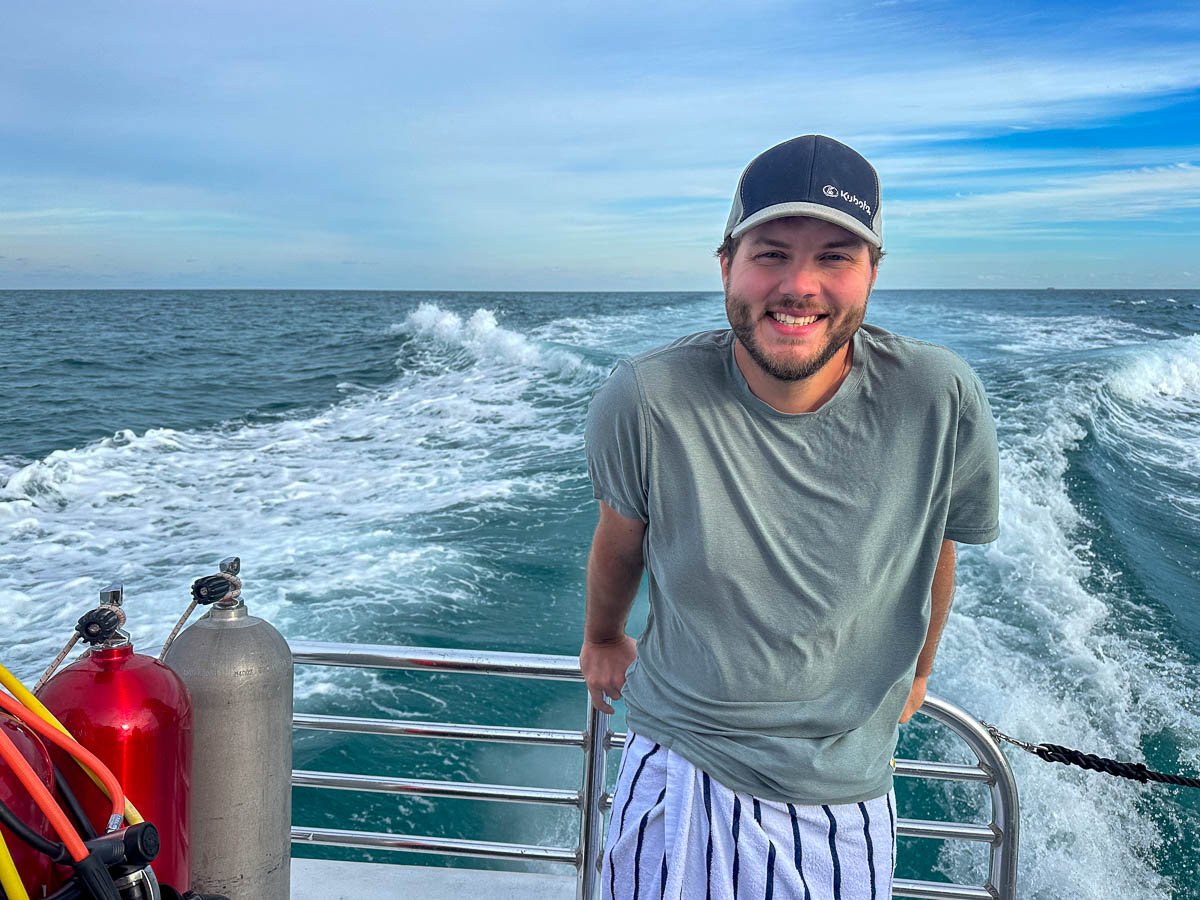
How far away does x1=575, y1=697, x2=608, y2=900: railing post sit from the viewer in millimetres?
1926

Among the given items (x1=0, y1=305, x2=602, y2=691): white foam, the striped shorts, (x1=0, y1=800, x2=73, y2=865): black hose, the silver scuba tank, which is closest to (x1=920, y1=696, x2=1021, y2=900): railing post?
the striped shorts

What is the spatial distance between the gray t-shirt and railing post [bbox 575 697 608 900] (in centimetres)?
56

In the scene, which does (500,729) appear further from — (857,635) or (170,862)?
(857,635)

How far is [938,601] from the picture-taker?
5.16 feet

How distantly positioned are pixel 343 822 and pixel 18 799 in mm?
3848

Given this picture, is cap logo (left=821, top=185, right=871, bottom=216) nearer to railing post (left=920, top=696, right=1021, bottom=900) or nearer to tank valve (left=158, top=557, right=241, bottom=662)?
railing post (left=920, top=696, right=1021, bottom=900)

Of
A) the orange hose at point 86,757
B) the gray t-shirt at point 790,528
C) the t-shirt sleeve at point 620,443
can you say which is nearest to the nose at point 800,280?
the gray t-shirt at point 790,528

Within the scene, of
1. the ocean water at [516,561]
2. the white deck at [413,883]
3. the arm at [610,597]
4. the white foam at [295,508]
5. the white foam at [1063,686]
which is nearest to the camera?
the arm at [610,597]

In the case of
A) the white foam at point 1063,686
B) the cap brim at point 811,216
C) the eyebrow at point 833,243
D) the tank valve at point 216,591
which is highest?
the cap brim at point 811,216

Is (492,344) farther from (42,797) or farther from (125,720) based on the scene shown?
(42,797)

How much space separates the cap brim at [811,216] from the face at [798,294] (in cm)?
2

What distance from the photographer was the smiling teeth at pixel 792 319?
133cm

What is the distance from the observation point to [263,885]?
163 centimetres

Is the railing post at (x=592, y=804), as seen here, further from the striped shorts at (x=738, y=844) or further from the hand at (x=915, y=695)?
the hand at (x=915, y=695)
